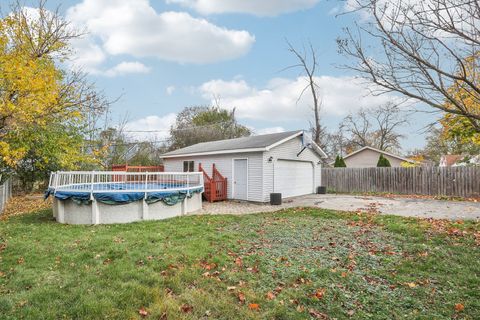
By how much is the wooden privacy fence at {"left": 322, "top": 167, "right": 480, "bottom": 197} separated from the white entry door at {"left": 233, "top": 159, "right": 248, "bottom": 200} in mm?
7862

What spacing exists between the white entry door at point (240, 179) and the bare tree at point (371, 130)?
25342mm

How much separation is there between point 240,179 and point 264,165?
1.52 m

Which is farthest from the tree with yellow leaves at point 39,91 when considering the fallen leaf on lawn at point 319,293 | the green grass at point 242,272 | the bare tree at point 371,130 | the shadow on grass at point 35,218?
the bare tree at point 371,130

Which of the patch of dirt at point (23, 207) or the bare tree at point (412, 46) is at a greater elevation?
the bare tree at point (412, 46)

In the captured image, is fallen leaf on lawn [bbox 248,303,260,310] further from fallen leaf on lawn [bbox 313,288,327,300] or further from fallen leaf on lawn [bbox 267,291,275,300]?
fallen leaf on lawn [bbox 313,288,327,300]

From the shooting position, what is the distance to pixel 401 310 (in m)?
3.21

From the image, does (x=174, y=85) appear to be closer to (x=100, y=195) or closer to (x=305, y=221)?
(x=100, y=195)

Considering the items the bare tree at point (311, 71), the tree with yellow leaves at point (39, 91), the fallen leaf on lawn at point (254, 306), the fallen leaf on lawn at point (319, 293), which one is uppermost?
the bare tree at point (311, 71)

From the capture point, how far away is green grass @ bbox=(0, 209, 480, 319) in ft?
10.5

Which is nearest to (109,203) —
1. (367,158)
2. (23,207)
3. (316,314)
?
(316,314)

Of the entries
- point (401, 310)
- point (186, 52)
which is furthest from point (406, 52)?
point (186, 52)

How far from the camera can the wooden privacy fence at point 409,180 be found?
13.8m

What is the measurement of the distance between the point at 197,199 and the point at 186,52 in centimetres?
897

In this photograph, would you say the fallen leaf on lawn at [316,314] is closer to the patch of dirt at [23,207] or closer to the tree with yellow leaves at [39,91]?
the tree with yellow leaves at [39,91]
